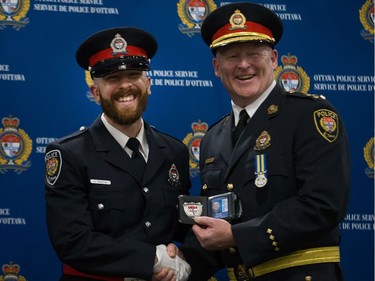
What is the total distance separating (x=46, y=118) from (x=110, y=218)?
3.70 feet

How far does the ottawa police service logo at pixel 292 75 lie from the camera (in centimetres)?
371

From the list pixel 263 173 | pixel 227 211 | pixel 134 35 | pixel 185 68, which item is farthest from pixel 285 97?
pixel 185 68

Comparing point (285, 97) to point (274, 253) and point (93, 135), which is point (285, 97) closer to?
point (274, 253)

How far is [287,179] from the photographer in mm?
2293

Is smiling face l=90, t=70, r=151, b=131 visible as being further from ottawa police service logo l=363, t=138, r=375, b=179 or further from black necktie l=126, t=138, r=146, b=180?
ottawa police service logo l=363, t=138, r=375, b=179

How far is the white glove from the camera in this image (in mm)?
2496

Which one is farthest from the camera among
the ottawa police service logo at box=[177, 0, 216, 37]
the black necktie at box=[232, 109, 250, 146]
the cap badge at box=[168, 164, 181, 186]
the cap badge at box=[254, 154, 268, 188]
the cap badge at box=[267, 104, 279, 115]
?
the ottawa police service logo at box=[177, 0, 216, 37]

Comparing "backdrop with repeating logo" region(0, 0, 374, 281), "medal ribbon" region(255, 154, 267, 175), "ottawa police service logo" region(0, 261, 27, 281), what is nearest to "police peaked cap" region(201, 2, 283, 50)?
"medal ribbon" region(255, 154, 267, 175)

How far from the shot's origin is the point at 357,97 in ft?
12.4

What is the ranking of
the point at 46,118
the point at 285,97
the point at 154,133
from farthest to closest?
1. the point at 46,118
2. the point at 154,133
3. the point at 285,97

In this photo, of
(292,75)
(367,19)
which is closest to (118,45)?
(292,75)

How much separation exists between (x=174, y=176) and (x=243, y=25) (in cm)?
73

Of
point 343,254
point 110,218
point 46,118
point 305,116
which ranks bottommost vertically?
point 343,254

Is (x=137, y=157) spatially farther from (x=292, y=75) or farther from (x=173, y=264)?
(x=292, y=75)
